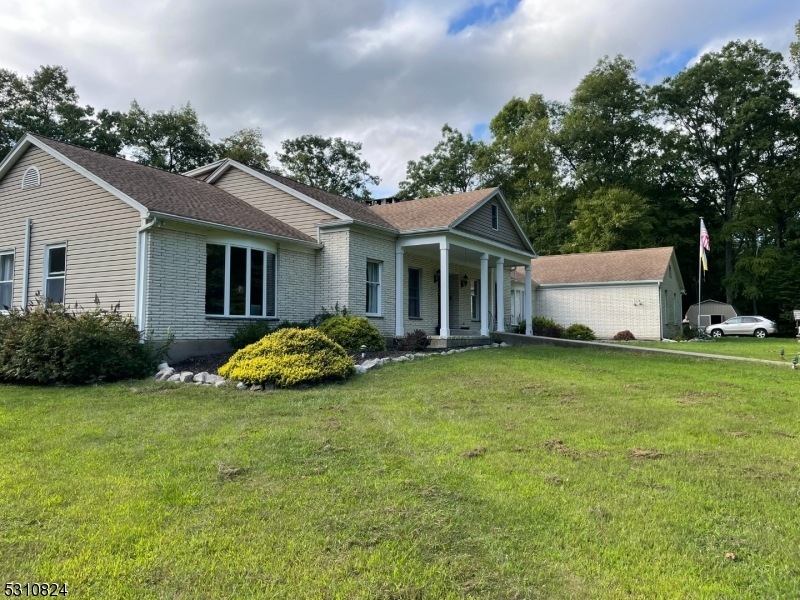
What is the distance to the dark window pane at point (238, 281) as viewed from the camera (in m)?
12.7

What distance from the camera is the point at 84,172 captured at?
12062 mm

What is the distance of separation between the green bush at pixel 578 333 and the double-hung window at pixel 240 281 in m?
15.5

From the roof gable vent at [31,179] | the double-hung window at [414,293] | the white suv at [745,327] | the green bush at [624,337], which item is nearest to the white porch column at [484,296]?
the double-hung window at [414,293]

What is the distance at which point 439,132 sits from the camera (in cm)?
4431

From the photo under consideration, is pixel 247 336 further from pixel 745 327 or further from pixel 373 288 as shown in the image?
pixel 745 327

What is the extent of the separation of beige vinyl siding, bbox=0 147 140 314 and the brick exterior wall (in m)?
20.6

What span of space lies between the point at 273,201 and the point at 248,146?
23951 millimetres

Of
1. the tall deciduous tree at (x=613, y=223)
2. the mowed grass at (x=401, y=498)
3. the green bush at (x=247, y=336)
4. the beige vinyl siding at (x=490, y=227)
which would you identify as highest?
the tall deciduous tree at (x=613, y=223)

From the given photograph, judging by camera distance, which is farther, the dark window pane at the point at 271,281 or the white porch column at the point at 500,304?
the white porch column at the point at 500,304

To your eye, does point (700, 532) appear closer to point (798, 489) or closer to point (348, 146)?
point (798, 489)

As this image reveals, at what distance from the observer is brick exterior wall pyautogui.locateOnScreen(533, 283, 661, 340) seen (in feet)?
81.9

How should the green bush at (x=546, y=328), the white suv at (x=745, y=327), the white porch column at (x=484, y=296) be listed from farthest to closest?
the white suv at (x=745, y=327) < the green bush at (x=546, y=328) < the white porch column at (x=484, y=296)

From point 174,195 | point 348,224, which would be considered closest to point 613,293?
point 348,224

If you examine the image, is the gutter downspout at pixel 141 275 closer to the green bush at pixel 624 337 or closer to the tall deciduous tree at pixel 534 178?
the green bush at pixel 624 337
